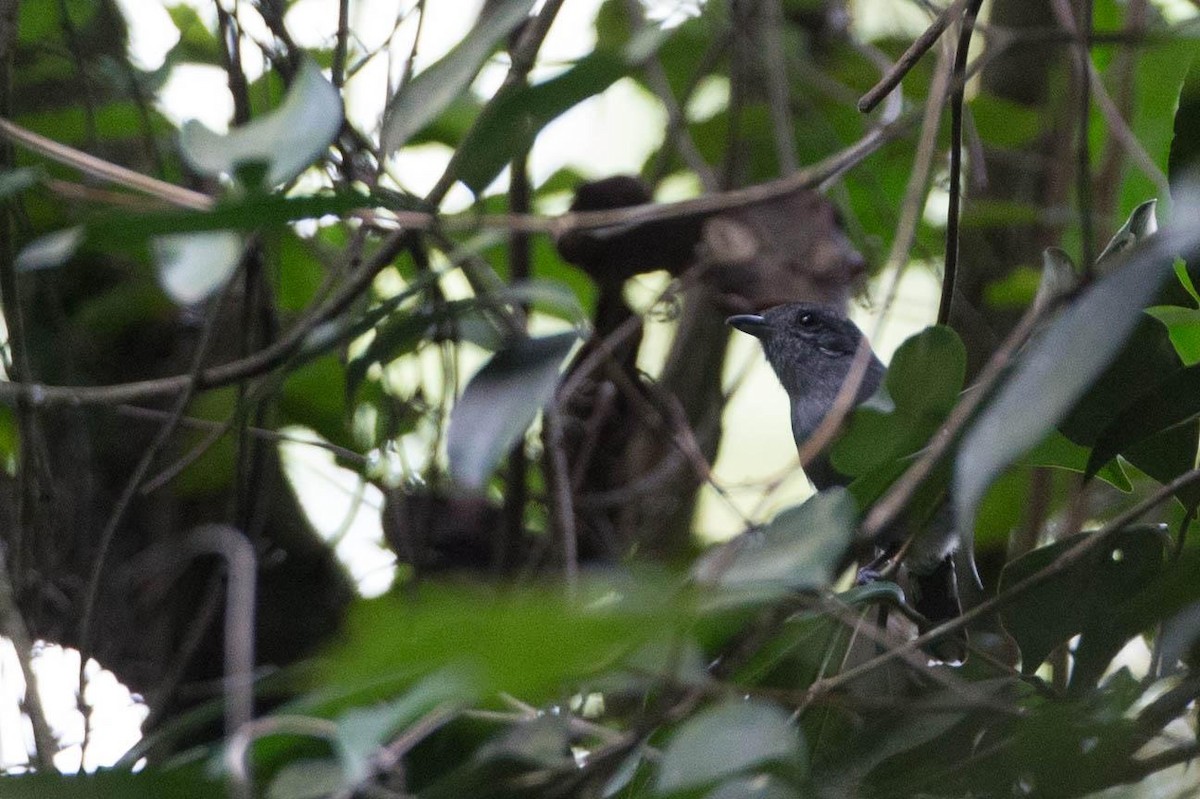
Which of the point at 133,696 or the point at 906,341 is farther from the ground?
the point at 133,696

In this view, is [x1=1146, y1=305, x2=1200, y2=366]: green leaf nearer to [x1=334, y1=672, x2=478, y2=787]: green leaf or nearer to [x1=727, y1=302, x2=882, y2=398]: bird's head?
[x1=727, y1=302, x2=882, y2=398]: bird's head

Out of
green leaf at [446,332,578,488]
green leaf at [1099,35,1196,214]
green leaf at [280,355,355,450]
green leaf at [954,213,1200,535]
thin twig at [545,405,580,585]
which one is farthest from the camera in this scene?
green leaf at [280,355,355,450]

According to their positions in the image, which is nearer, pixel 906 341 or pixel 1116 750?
pixel 1116 750

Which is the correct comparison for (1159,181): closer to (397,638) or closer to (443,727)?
(443,727)

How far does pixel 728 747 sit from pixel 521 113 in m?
0.93

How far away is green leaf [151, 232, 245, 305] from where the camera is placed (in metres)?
1.51

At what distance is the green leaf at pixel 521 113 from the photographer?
5.63 ft

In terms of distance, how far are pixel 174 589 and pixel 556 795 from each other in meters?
2.30

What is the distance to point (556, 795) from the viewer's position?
149 cm

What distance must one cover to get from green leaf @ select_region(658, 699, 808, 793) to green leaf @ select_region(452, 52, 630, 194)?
0.86 meters

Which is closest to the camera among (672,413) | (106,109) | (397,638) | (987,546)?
(397,638)

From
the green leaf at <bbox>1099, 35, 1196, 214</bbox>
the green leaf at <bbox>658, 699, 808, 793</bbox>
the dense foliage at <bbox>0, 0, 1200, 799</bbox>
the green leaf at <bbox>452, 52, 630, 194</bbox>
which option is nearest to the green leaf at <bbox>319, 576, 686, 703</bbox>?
the dense foliage at <bbox>0, 0, 1200, 799</bbox>

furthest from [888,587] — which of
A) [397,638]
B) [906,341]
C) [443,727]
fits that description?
[397,638]

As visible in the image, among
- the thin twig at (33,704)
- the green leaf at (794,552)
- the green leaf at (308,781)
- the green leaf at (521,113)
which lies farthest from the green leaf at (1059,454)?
the thin twig at (33,704)
